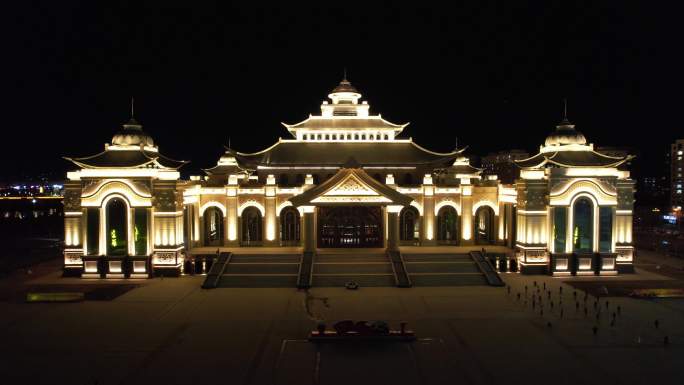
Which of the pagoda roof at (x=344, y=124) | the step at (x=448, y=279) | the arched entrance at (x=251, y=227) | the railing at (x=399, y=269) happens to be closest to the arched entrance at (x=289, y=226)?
the arched entrance at (x=251, y=227)

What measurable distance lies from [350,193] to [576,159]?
42.3ft

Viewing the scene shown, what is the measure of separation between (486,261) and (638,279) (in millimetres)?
7841

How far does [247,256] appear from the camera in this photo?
31.4 m

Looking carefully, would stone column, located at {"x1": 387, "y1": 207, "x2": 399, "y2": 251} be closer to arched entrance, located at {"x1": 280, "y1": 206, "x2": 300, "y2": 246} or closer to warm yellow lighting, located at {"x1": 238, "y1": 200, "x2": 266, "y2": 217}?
arched entrance, located at {"x1": 280, "y1": 206, "x2": 300, "y2": 246}

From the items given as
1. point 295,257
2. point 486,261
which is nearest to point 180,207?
point 295,257

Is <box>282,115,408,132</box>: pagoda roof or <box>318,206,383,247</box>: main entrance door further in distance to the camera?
<box>282,115,408,132</box>: pagoda roof

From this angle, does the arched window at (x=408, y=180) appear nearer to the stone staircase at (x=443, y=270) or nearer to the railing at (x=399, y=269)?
the railing at (x=399, y=269)

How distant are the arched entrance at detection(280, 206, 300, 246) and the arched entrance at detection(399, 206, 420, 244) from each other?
6.75 metres

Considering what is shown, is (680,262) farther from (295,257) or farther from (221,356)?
(221,356)

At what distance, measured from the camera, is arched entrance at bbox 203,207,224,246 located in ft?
120

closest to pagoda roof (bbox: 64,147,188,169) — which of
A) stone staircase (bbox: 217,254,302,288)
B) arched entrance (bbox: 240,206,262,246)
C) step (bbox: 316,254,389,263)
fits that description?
arched entrance (bbox: 240,206,262,246)

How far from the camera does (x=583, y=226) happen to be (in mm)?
31094

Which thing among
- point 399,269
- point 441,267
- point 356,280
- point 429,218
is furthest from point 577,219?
point 356,280

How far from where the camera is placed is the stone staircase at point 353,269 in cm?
2814
